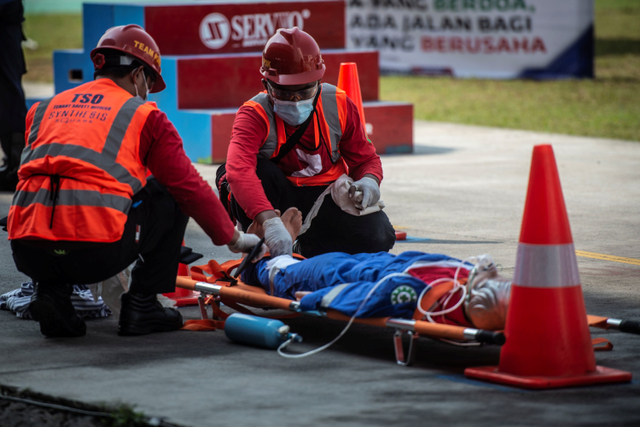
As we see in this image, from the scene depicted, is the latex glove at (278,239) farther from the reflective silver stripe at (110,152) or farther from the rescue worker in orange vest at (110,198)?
the reflective silver stripe at (110,152)

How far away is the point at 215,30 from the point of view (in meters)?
11.8

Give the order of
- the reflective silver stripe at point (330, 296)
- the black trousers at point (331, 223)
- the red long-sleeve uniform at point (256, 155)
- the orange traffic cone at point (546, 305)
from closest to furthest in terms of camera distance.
→ 1. the orange traffic cone at point (546, 305)
2. the reflective silver stripe at point (330, 296)
3. the red long-sleeve uniform at point (256, 155)
4. the black trousers at point (331, 223)

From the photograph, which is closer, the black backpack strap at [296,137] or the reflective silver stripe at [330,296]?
the reflective silver stripe at [330,296]

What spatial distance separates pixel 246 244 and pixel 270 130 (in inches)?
35.4

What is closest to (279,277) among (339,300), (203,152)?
(339,300)

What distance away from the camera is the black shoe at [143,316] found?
14.8 ft

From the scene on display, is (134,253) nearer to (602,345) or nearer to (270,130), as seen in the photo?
(270,130)

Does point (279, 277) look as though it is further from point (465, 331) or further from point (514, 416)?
point (514, 416)

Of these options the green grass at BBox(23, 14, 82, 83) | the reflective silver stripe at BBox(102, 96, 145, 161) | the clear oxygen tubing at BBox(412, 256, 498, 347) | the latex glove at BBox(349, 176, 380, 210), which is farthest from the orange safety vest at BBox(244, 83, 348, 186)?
the green grass at BBox(23, 14, 82, 83)

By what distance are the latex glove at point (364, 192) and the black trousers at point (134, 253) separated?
1.14 meters

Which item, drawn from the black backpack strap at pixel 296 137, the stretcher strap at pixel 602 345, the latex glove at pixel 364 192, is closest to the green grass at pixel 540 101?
the latex glove at pixel 364 192

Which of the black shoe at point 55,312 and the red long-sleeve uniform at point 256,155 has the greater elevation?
the red long-sleeve uniform at point 256,155

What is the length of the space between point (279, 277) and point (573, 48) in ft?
53.9

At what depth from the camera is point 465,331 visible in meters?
3.68
